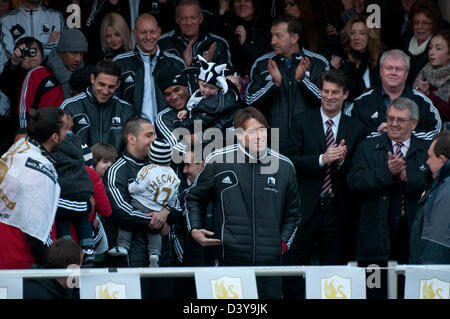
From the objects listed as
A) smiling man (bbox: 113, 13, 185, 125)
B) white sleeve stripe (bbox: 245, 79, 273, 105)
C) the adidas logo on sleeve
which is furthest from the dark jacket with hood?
smiling man (bbox: 113, 13, 185, 125)

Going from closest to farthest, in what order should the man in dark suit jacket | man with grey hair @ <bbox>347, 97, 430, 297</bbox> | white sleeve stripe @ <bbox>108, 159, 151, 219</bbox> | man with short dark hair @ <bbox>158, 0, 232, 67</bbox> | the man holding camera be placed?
1. white sleeve stripe @ <bbox>108, 159, 151, 219</bbox>
2. man with grey hair @ <bbox>347, 97, 430, 297</bbox>
3. the man in dark suit jacket
4. the man holding camera
5. man with short dark hair @ <bbox>158, 0, 232, 67</bbox>

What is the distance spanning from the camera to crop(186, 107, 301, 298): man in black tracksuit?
6219 mm

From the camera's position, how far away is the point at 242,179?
20.7ft

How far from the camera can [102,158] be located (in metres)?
7.36

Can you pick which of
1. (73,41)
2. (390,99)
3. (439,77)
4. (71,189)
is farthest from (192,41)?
(71,189)

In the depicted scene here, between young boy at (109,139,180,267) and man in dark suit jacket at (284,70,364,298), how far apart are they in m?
1.15

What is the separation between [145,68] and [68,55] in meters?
0.79

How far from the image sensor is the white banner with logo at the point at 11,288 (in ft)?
15.1

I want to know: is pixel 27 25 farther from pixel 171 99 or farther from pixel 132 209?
pixel 132 209

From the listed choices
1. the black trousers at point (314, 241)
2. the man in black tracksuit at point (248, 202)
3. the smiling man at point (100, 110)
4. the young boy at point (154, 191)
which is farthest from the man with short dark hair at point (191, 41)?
the man in black tracksuit at point (248, 202)

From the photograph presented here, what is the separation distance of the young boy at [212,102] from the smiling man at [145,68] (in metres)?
0.74

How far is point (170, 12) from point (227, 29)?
25.4 inches

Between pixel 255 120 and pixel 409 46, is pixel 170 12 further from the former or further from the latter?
pixel 255 120

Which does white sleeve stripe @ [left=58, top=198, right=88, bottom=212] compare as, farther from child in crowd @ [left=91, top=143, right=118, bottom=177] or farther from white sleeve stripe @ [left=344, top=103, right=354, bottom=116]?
white sleeve stripe @ [left=344, top=103, right=354, bottom=116]
